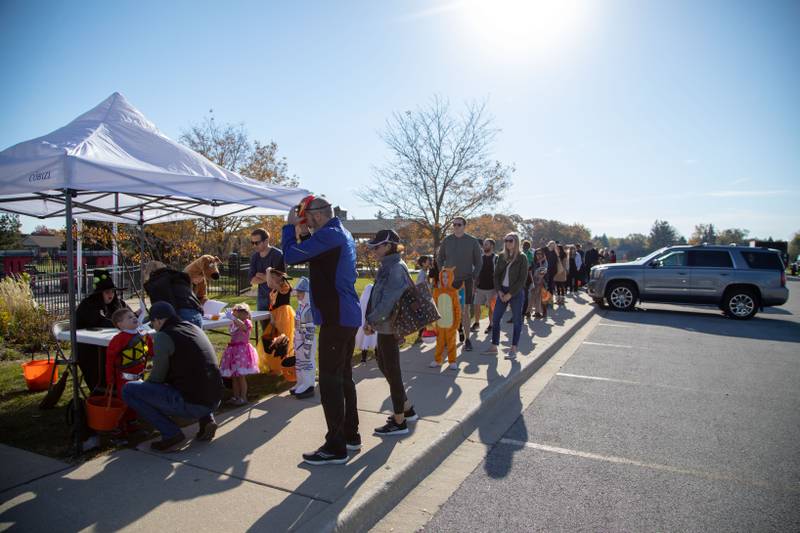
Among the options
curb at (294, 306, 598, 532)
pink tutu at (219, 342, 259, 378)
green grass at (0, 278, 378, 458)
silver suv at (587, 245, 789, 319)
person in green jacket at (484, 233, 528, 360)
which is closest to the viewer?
curb at (294, 306, 598, 532)

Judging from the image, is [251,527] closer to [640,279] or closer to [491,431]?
[491,431]

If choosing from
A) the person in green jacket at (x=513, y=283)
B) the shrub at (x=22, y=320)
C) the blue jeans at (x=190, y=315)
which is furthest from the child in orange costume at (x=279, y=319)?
the shrub at (x=22, y=320)

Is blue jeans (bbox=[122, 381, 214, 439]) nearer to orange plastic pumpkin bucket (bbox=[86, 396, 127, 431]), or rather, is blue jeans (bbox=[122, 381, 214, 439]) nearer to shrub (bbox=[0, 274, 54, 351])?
orange plastic pumpkin bucket (bbox=[86, 396, 127, 431])

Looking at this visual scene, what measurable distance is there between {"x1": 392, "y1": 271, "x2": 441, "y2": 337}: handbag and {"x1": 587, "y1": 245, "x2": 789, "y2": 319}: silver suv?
11581 millimetres

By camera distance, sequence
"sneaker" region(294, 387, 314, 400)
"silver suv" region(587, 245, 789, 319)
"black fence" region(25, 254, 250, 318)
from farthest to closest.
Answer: "silver suv" region(587, 245, 789, 319) < "black fence" region(25, 254, 250, 318) < "sneaker" region(294, 387, 314, 400)

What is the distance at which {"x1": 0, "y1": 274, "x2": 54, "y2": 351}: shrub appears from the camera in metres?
7.95

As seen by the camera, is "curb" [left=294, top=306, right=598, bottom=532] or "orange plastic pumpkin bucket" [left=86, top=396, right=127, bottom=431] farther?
"orange plastic pumpkin bucket" [left=86, top=396, right=127, bottom=431]

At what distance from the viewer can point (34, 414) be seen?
473 cm

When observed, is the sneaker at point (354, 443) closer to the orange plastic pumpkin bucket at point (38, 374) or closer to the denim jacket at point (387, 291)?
the denim jacket at point (387, 291)

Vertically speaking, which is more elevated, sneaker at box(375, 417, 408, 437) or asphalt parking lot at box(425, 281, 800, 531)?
sneaker at box(375, 417, 408, 437)

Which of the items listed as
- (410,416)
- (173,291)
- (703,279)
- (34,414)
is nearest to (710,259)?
(703,279)

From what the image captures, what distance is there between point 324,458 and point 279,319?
8.01 feet

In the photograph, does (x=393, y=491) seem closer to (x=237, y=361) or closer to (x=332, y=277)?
(x=332, y=277)

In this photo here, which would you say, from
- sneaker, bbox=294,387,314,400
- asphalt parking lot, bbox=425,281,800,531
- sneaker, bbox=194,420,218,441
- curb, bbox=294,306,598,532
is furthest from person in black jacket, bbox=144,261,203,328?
asphalt parking lot, bbox=425,281,800,531
